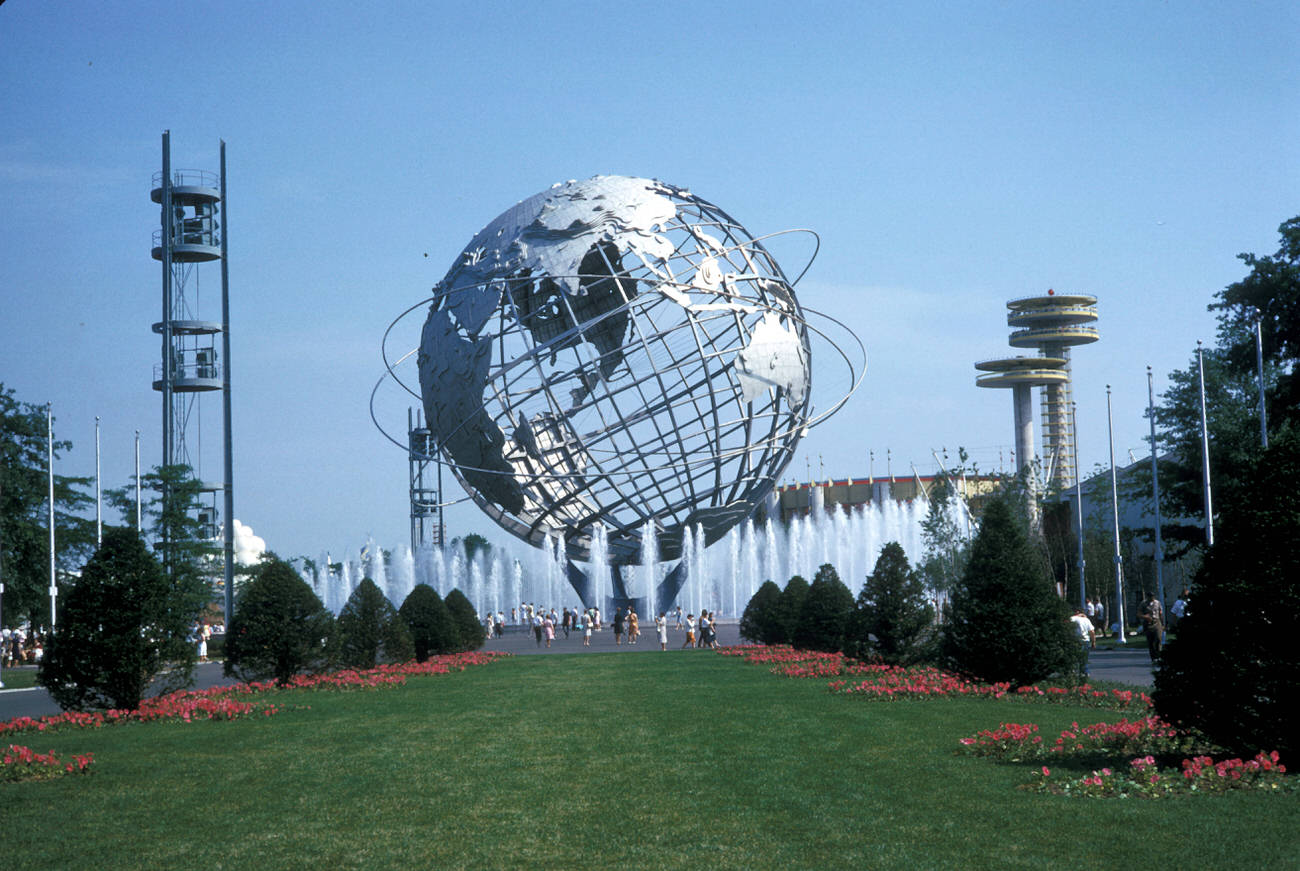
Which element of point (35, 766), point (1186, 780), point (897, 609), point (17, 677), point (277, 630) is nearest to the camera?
point (1186, 780)

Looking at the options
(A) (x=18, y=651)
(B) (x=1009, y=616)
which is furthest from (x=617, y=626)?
(B) (x=1009, y=616)

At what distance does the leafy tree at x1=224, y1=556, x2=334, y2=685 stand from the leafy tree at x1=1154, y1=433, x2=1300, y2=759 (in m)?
15.2

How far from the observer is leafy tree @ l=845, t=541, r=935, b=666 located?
22.5 m

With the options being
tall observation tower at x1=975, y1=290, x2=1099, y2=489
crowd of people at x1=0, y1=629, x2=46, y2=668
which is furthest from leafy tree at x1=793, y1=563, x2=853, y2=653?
tall observation tower at x1=975, y1=290, x2=1099, y2=489

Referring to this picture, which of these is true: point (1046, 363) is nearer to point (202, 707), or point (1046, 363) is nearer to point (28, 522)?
point (28, 522)

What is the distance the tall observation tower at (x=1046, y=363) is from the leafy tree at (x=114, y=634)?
82333mm

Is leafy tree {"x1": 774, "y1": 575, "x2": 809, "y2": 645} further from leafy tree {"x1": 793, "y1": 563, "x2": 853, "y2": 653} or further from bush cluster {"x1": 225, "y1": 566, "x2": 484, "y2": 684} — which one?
bush cluster {"x1": 225, "y1": 566, "x2": 484, "y2": 684}

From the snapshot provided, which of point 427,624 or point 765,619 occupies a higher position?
point 427,624

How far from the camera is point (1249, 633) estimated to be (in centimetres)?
984

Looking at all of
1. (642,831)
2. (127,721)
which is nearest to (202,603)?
(127,721)

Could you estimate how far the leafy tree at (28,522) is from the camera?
41719mm

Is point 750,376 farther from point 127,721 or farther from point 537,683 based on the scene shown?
point 127,721

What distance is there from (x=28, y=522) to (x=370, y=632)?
21.9 meters

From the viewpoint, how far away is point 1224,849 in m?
7.61
